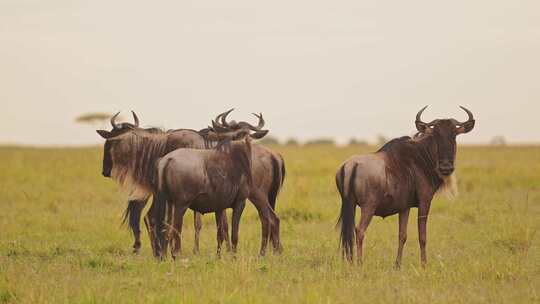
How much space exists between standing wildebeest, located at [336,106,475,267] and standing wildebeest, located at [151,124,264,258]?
1.26 m

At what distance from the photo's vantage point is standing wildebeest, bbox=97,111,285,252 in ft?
34.0

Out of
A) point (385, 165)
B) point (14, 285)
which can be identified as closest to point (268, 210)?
point (385, 165)

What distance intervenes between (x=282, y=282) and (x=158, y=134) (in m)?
3.28

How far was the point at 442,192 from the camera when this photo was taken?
9578mm

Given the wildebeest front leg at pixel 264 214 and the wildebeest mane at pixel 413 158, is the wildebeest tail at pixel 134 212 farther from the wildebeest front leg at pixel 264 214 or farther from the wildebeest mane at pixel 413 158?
the wildebeest mane at pixel 413 158

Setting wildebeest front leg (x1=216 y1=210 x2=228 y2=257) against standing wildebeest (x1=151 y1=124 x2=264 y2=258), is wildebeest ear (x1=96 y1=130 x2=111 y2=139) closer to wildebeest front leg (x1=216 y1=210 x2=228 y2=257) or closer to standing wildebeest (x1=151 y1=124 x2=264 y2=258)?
standing wildebeest (x1=151 y1=124 x2=264 y2=258)

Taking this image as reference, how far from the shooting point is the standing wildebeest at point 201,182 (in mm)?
9117

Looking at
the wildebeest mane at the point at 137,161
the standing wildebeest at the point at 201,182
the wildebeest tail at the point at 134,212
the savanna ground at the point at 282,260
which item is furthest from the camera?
the wildebeest tail at the point at 134,212

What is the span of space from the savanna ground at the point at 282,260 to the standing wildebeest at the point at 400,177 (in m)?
0.52

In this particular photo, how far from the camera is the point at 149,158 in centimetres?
1035

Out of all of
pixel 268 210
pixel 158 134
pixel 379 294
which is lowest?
pixel 379 294

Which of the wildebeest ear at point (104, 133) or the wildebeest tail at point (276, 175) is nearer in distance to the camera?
the wildebeest ear at point (104, 133)

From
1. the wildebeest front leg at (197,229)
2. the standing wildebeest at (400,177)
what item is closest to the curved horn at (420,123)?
the standing wildebeest at (400,177)

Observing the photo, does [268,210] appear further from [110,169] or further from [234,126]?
[110,169]
